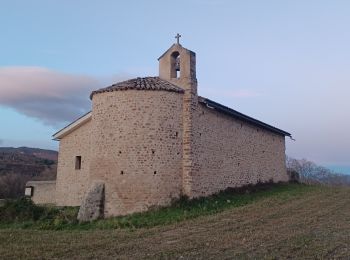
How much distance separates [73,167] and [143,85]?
724 centimetres

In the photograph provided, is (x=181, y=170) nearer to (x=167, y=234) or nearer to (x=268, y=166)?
(x=167, y=234)

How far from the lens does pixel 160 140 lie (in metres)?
15.8

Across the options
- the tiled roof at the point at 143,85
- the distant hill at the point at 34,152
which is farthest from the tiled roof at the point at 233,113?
the distant hill at the point at 34,152

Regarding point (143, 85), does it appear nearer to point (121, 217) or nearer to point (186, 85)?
point (186, 85)

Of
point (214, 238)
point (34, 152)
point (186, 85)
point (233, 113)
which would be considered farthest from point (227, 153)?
point (34, 152)

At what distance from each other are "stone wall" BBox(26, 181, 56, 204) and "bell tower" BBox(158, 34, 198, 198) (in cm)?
998

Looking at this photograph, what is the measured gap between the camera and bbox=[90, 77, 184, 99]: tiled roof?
15.9 m

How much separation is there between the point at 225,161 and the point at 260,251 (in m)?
10.2

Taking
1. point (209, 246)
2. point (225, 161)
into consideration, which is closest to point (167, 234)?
point (209, 246)

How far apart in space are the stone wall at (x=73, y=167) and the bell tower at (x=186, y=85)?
221 inches

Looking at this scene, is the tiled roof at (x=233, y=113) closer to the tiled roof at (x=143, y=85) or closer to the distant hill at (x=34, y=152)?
the tiled roof at (x=143, y=85)

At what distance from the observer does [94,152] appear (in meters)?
16.3

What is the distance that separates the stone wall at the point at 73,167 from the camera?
67.3 feet

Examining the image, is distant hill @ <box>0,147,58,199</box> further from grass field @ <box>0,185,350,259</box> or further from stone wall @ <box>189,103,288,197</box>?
grass field @ <box>0,185,350,259</box>
